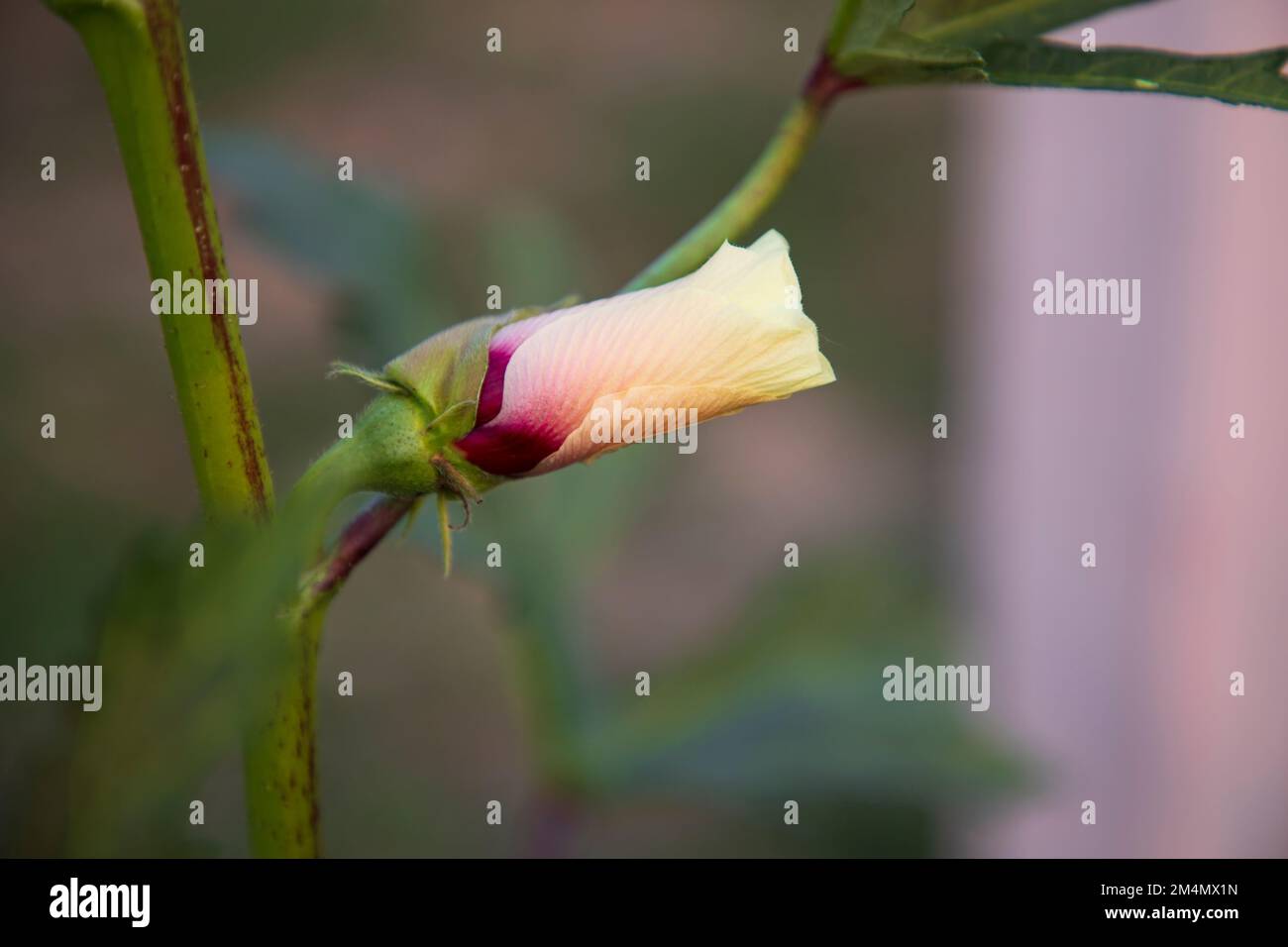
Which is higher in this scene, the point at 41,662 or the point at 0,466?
the point at 0,466

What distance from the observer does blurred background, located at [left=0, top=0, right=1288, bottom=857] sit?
2.40 ft

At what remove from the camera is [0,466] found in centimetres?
122

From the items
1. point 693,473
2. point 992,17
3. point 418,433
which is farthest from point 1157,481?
point 418,433

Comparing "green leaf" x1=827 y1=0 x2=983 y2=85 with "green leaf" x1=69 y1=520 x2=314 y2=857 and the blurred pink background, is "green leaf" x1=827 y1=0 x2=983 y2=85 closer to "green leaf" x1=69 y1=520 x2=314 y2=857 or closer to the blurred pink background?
"green leaf" x1=69 y1=520 x2=314 y2=857

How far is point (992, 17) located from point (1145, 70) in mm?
48

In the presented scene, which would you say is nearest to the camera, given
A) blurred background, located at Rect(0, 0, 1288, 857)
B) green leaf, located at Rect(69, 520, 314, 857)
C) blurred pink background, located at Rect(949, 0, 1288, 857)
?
green leaf, located at Rect(69, 520, 314, 857)

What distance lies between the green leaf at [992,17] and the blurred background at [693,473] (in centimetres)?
24

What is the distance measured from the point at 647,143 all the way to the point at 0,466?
36.1 inches

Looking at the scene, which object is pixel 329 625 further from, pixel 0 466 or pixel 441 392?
pixel 441 392

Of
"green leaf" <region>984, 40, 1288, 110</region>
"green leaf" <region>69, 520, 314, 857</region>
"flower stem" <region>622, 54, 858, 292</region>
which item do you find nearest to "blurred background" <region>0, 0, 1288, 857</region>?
"green leaf" <region>69, 520, 314, 857</region>

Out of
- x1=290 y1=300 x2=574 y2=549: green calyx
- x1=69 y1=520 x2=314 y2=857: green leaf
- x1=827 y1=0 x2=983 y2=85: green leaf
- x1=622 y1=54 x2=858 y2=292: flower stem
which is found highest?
x1=827 y1=0 x2=983 y2=85: green leaf

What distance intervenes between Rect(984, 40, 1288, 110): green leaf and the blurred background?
0.77ft

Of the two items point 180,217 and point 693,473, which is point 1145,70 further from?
point 693,473
